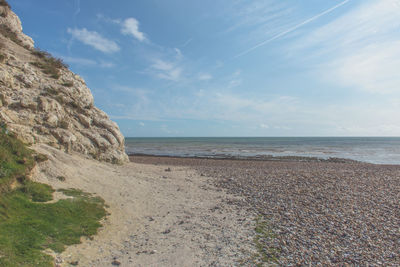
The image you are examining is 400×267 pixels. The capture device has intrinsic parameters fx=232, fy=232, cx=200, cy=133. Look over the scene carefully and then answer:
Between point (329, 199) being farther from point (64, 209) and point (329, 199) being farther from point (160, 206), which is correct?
point (64, 209)

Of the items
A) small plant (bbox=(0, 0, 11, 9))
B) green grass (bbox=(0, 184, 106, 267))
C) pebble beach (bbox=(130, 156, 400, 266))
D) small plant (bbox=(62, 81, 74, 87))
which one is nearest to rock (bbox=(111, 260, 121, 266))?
green grass (bbox=(0, 184, 106, 267))

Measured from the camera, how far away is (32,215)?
859 centimetres

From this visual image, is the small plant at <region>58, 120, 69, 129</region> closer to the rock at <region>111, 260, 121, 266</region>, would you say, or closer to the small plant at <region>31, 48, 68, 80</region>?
the small plant at <region>31, 48, 68, 80</region>

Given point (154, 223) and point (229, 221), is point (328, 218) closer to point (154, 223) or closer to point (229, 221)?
point (229, 221)

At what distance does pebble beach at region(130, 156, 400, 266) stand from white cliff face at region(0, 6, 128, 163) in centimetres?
1196

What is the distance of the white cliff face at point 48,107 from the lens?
1572 centimetres

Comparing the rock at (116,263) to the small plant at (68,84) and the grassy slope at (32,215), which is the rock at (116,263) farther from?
the small plant at (68,84)

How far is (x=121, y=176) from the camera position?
58.9 ft

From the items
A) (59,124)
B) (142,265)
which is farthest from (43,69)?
(142,265)

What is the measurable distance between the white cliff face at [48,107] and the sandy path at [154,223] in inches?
107

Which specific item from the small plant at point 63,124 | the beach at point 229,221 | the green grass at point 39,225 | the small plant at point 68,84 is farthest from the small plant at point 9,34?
the green grass at point 39,225

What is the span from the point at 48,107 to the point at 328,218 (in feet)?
65.9

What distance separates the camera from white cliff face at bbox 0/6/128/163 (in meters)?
15.7

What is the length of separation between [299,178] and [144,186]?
14.2 m
